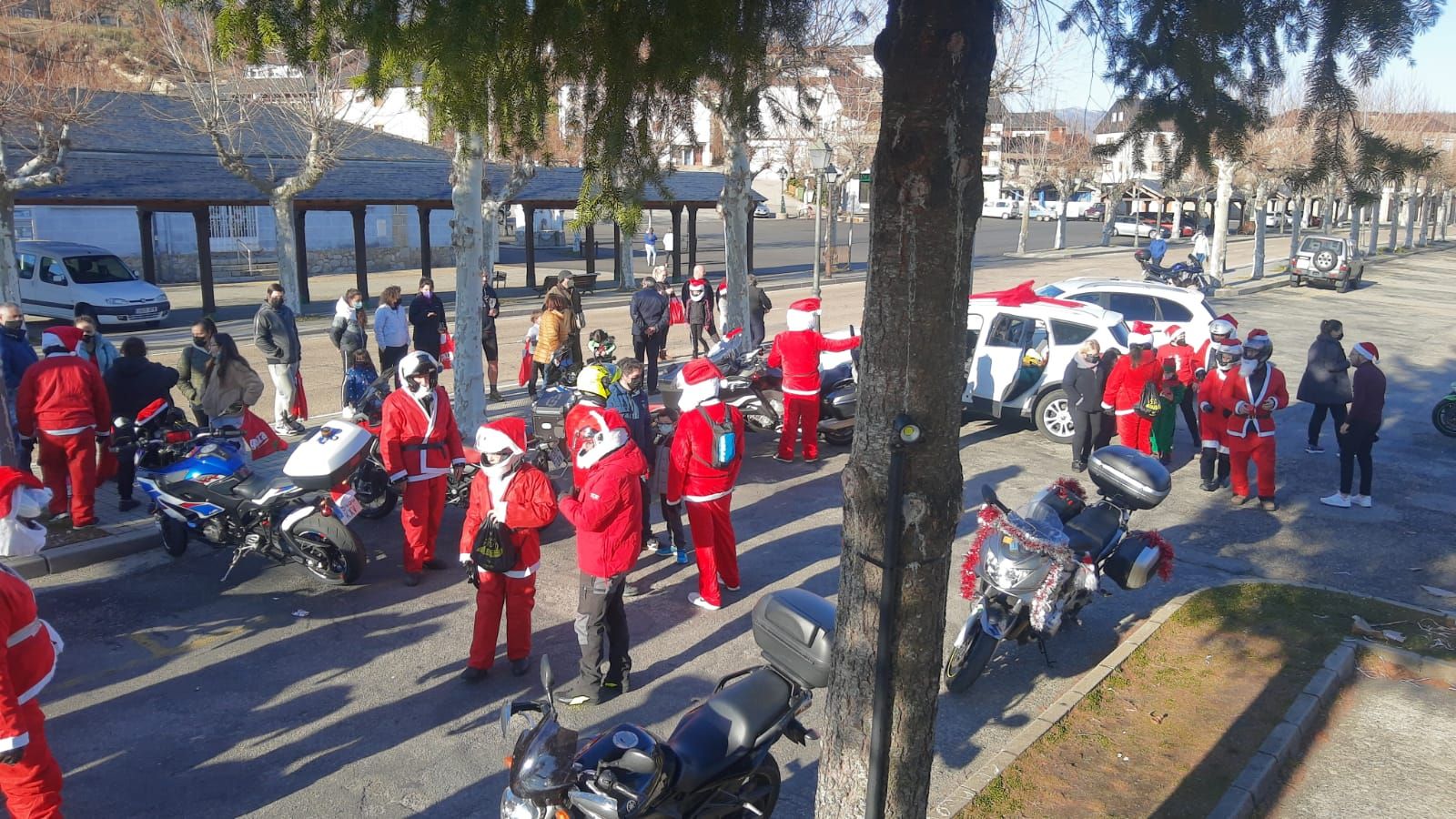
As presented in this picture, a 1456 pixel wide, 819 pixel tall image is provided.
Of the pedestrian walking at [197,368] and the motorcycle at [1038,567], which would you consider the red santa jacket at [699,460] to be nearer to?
the motorcycle at [1038,567]

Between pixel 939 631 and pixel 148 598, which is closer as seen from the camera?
pixel 939 631

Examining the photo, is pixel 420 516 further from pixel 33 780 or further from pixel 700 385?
pixel 33 780

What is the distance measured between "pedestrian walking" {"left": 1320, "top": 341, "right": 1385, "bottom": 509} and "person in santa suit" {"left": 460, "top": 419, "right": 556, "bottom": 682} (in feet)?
27.2

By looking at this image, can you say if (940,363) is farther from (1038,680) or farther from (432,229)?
(432,229)

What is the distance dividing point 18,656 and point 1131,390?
1030 centimetres

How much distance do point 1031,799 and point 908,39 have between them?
4.02 meters

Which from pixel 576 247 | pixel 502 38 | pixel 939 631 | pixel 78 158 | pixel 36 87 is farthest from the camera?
pixel 576 247

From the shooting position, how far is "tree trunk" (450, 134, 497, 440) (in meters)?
11.4

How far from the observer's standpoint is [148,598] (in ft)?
26.2

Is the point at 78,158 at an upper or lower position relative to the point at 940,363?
upper

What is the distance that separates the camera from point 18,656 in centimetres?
467

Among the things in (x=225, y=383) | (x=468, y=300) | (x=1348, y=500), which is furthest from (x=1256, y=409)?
(x=225, y=383)

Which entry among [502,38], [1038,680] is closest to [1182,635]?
[1038,680]

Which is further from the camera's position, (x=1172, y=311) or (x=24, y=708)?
(x=1172, y=311)
